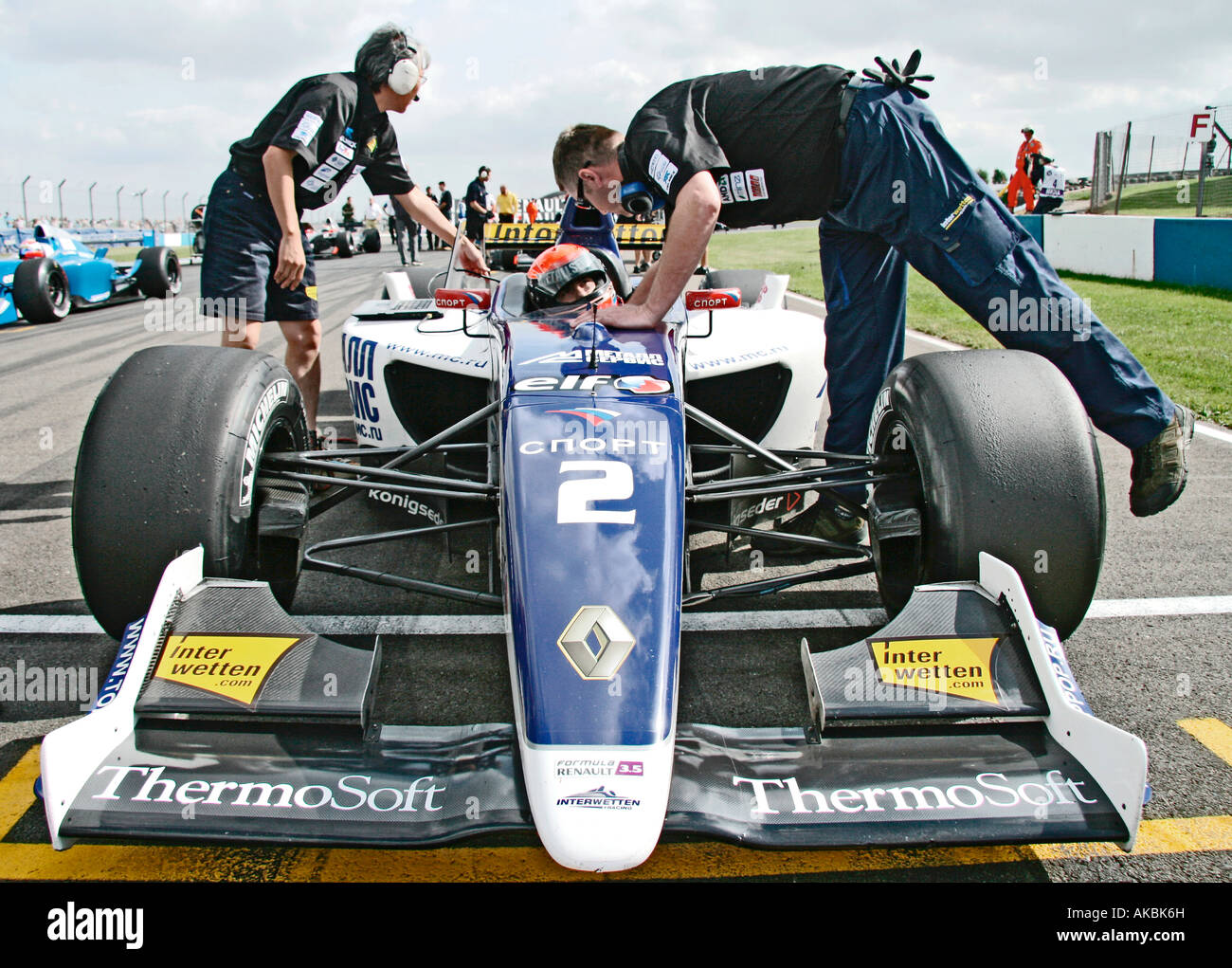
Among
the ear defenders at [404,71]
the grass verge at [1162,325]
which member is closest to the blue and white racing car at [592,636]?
the ear defenders at [404,71]

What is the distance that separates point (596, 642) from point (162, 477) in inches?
45.2

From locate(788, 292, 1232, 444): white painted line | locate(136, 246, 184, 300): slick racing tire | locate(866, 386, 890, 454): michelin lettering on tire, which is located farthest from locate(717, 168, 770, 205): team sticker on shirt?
locate(136, 246, 184, 300): slick racing tire

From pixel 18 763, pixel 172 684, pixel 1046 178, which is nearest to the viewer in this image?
pixel 172 684

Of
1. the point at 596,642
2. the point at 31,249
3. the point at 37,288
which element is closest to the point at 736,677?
the point at 596,642

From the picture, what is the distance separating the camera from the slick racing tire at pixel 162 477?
217cm

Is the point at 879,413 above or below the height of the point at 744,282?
below

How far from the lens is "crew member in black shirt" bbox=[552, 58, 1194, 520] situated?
8.62ft

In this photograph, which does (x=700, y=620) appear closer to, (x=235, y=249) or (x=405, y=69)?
(x=235, y=249)

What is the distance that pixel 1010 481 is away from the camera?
221 centimetres

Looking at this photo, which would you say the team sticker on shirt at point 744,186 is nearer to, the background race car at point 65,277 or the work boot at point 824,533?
the work boot at point 824,533

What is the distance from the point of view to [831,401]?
3.46m
